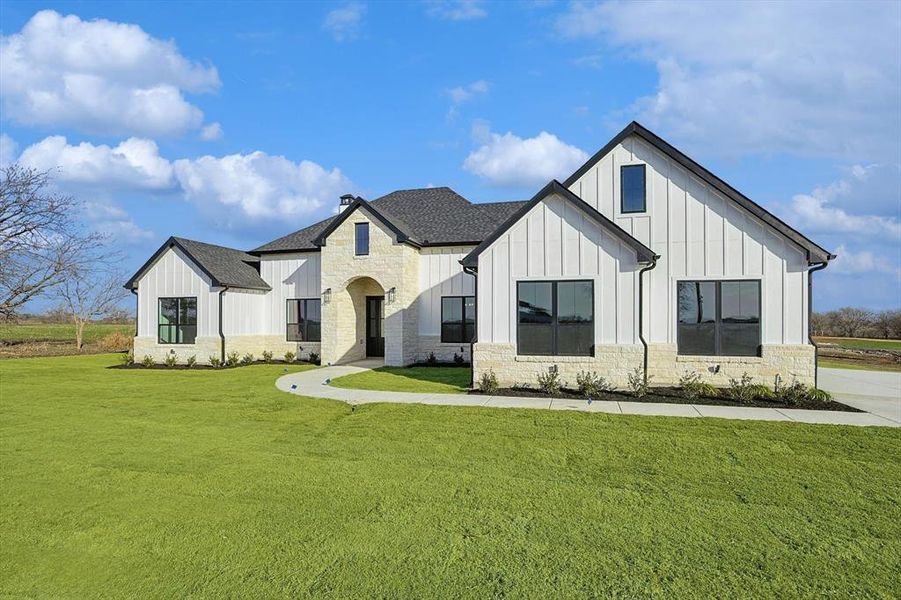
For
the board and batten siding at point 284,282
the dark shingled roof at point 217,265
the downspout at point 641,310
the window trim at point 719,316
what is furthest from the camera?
the board and batten siding at point 284,282

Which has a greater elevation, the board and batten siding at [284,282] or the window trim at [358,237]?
the window trim at [358,237]

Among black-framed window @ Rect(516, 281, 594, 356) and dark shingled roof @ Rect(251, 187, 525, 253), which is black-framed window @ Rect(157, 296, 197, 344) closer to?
dark shingled roof @ Rect(251, 187, 525, 253)

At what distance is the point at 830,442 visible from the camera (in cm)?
799

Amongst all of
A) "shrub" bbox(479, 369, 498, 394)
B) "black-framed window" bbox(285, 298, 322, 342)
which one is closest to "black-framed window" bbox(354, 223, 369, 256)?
"black-framed window" bbox(285, 298, 322, 342)

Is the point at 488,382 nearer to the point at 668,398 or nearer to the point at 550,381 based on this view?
the point at 550,381

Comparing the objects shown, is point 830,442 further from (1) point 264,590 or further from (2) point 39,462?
(2) point 39,462

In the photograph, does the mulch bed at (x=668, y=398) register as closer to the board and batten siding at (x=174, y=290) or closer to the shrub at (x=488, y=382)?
the shrub at (x=488, y=382)

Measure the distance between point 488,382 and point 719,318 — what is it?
6163 millimetres

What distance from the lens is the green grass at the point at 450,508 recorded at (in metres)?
3.97

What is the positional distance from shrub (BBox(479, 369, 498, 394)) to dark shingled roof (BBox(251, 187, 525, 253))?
7.54m

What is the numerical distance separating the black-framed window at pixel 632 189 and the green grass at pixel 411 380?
6.76 m

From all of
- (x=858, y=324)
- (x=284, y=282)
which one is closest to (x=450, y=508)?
(x=284, y=282)

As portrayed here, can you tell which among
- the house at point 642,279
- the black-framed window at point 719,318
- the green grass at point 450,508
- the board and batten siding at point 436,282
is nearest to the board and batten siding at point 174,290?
the board and batten siding at point 436,282

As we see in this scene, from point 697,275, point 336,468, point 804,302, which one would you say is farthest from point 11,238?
point 804,302
